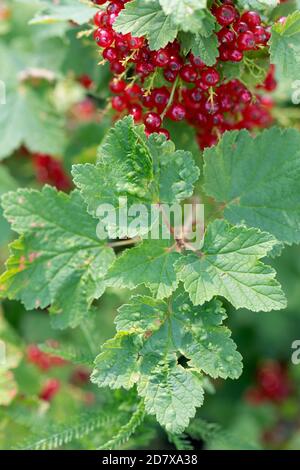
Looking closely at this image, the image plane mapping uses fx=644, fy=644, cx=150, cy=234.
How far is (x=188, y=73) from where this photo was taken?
1.33 meters

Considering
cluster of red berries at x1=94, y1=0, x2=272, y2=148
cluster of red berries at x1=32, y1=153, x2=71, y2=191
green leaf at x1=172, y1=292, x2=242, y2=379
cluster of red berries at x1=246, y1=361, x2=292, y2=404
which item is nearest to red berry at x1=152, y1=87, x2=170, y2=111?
cluster of red berries at x1=94, y1=0, x2=272, y2=148

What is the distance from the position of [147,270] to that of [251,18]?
21.6 inches

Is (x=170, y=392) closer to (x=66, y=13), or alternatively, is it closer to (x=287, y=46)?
(x=287, y=46)

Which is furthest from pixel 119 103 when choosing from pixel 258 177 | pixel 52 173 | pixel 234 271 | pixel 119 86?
pixel 52 173

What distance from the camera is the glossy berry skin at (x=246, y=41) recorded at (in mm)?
1289

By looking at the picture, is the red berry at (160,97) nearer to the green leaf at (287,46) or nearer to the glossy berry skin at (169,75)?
the glossy berry skin at (169,75)

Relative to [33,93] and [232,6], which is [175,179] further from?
[33,93]

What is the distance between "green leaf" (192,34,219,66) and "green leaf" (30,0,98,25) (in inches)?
13.4

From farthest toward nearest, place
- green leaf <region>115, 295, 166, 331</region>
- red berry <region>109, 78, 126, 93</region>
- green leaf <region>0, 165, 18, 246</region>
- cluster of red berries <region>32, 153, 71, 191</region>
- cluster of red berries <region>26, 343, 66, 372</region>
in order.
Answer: cluster of red berries <region>32, 153, 71, 191</region>
cluster of red berries <region>26, 343, 66, 372</region>
green leaf <region>0, 165, 18, 246</region>
red berry <region>109, 78, 126, 93</region>
green leaf <region>115, 295, 166, 331</region>

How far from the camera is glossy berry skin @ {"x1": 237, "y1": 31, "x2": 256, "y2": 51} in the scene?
4.23ft

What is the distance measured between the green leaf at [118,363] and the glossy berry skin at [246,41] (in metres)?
0.62

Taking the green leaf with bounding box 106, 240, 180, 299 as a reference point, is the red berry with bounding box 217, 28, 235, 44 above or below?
above

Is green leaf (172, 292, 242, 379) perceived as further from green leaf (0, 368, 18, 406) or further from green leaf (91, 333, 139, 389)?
green leaf (0, 368, 18, 406)
